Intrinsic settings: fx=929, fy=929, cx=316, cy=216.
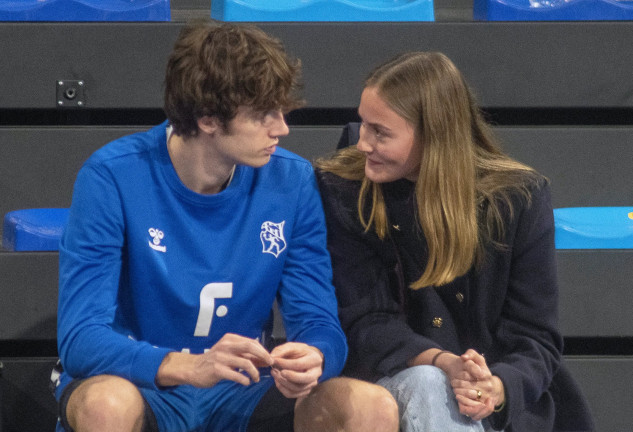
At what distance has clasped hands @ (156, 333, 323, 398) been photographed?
1.37 metres

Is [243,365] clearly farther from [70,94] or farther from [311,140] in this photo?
[70,94]

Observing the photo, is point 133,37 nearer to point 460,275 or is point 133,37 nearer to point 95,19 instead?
point 95,19

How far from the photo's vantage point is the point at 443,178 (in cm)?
162

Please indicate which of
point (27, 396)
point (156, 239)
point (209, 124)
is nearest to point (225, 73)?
point (209, 124)

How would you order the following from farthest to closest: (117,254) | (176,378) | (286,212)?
(286,212), (117,254), (176,378)

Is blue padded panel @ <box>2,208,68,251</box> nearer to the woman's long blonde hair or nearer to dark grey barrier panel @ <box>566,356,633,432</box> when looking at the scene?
the woman's long blonde hair

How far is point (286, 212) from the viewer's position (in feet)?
5.39

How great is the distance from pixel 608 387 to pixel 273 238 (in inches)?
39.4

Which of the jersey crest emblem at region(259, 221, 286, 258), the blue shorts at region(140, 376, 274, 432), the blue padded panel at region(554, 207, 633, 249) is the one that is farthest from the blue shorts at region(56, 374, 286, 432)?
the blue padded panel at region(554, 207, 633, 249)

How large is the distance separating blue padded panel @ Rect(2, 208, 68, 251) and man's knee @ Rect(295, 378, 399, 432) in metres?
0.85

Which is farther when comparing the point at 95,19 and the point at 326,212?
the point at 95,19

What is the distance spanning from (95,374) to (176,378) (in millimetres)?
135

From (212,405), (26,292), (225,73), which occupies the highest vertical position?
(225,73)

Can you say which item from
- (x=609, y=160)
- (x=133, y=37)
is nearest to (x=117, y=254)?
(x=133, y=37)
